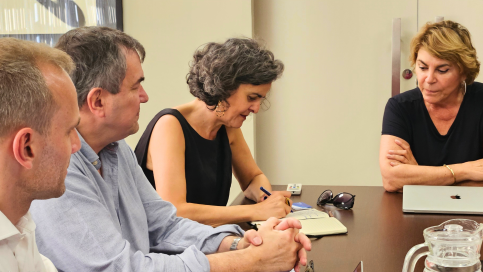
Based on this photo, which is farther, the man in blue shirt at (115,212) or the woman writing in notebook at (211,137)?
the woman writing in notebook at (211,137)

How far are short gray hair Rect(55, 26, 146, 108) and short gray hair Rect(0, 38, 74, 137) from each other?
1.09 ft

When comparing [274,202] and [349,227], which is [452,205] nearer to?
[349,227]

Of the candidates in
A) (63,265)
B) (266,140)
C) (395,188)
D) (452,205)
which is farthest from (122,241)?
(266,140)

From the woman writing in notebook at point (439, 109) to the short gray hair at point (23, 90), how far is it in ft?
5.47

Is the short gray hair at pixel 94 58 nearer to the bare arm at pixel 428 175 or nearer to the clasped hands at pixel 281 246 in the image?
the clasped hands at pixel 281 246

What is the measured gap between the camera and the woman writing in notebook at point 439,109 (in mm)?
2162

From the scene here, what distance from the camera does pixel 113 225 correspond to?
3.44 feet

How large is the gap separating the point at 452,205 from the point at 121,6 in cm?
257

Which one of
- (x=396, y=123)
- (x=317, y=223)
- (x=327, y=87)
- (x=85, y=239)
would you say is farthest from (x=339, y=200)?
(x=327, y=87)

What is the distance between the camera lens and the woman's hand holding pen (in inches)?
62.6

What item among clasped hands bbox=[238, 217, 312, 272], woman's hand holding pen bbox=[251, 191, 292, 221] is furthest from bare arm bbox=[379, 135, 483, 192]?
clasped hands bbox=[238, 217, 312, 272]

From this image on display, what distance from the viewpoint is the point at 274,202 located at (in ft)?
5.35

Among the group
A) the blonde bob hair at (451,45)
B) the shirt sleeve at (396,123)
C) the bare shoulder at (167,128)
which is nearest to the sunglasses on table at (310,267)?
the bare shoulder at (167,128)

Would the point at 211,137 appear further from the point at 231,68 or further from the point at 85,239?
the point at 85,239
